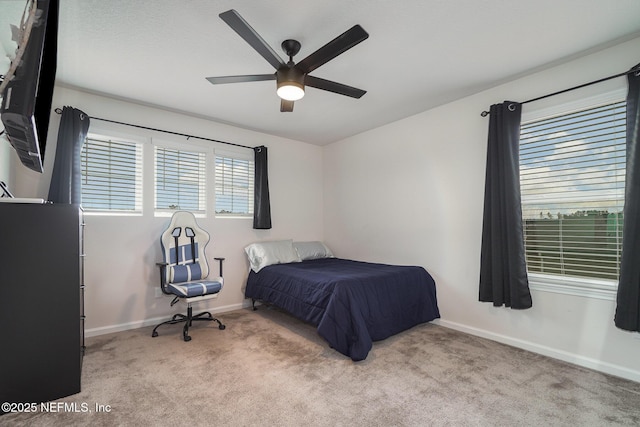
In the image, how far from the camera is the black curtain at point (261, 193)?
13.8 feet

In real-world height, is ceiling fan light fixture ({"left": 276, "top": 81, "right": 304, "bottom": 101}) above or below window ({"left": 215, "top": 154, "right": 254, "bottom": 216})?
above

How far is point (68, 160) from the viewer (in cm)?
281

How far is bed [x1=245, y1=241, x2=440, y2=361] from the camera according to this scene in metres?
2.56

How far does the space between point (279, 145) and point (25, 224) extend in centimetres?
342

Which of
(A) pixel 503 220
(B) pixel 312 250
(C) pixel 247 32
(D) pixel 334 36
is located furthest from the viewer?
(B) pixel 312 250

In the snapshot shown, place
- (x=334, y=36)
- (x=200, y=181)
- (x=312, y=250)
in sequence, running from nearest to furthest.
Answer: (x=334, y=36) → (x=200, y=181) → (x=312, y=250)

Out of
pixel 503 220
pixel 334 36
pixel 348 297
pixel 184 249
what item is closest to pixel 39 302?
pixel 184 249

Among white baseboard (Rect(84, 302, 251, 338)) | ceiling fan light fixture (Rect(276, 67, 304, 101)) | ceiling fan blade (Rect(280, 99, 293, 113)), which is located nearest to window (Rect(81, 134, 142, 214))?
white baseboard (Rect(84, 302, 251, 338))

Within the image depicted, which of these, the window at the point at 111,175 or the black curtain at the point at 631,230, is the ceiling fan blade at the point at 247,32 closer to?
the window at the point at 111,175

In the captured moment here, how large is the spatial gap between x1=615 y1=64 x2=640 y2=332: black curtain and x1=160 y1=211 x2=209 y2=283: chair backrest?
376 centimetres

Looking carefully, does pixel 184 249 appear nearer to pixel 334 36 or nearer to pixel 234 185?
pixel 234 185

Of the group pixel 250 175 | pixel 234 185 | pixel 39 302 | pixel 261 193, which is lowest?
pixel 39 302

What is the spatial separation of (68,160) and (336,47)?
2.74 m

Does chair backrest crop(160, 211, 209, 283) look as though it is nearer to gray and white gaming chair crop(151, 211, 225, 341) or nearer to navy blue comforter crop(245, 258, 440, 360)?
gray and white gaming chair crop(151, 211, 225, 341)
